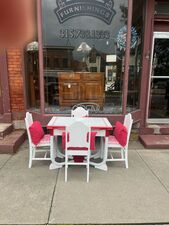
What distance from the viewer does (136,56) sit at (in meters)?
4.61

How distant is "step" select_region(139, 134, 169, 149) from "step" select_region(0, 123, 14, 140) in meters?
2.82

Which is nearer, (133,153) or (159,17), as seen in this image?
(133,153)

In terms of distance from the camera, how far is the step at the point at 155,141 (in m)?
4.43

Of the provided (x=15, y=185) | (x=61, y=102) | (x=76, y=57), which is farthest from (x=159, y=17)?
(x=15, y=185)

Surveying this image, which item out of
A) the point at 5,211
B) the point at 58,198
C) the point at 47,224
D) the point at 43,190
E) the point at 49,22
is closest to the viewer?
the point at 47,224

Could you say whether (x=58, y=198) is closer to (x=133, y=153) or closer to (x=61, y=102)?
(x=133, y=153)

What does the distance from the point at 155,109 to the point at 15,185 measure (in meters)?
3.70

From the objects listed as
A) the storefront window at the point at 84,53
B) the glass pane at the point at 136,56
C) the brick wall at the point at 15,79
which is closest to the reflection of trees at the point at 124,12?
the storefront window at the point at 84,53

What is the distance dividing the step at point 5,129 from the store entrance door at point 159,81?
10.5 ft

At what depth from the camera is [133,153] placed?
4.26 metres

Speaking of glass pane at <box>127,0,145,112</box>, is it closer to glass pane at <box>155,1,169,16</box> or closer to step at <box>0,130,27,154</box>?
glass pane at <box>155,1,169,16</box>

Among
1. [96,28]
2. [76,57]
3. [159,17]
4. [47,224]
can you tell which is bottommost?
[47,224]

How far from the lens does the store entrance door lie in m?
4.86

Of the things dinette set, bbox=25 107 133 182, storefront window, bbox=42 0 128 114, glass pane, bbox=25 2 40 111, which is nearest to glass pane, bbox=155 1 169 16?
storefront window, bbox=42 0 128 114
